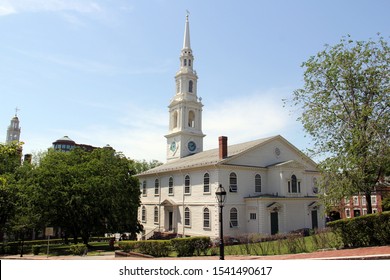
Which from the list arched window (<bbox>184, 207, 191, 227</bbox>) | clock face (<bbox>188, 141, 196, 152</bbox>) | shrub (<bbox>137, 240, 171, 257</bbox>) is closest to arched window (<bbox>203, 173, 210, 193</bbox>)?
arched window (<bbox>184, 207, 191, 227</bbox>)

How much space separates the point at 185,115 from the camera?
46500mm

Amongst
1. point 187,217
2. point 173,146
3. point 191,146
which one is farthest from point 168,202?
point 173,146

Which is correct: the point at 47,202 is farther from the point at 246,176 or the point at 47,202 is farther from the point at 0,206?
the point at 246,176

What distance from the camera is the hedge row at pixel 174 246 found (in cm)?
2014

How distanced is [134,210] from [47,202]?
27.8 feet

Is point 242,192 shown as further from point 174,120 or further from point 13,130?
point 13,130

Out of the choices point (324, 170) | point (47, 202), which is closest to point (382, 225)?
point (324, 170)

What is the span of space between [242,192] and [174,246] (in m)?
14.1

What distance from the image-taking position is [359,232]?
1617 cm

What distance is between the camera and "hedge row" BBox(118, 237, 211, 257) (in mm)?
20141

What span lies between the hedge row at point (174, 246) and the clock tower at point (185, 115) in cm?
2446

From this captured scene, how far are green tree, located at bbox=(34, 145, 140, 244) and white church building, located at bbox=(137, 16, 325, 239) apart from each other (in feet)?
→ 19.8

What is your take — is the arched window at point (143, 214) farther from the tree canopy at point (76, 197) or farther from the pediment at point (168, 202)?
the tree canopy at point (76, 197)

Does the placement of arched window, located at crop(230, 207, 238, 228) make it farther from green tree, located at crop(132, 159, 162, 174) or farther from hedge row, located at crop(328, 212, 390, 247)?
green tree, located at crop(132, 159, 162, 174)
